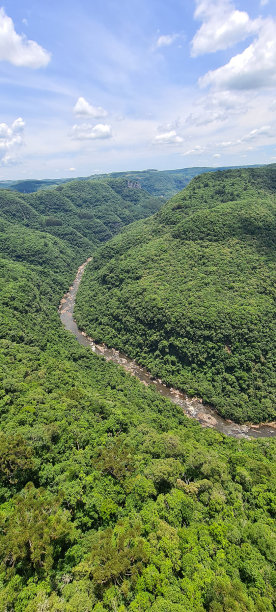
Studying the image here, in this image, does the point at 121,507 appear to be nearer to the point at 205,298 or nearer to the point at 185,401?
→ the point at 185,401

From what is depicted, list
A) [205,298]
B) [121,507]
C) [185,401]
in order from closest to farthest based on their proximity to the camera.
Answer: [121,507], [185,401], [205,298]

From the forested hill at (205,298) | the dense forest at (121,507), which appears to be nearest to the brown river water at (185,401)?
the forested hill at (205,298)

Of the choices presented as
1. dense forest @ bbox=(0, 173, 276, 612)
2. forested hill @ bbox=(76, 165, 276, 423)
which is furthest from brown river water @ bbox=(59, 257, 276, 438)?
dense forest @ bbox=(0, 173, 276, 612)

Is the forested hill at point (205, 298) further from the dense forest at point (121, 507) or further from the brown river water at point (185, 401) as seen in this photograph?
the dense forest at point (121, 507)

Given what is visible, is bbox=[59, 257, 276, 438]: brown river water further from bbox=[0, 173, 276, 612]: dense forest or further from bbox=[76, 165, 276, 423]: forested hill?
bbox=[0, 173, 276, 612]: dense forest

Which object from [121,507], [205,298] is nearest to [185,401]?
[205,298]

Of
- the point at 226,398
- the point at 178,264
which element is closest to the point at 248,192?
the point at 178,264
